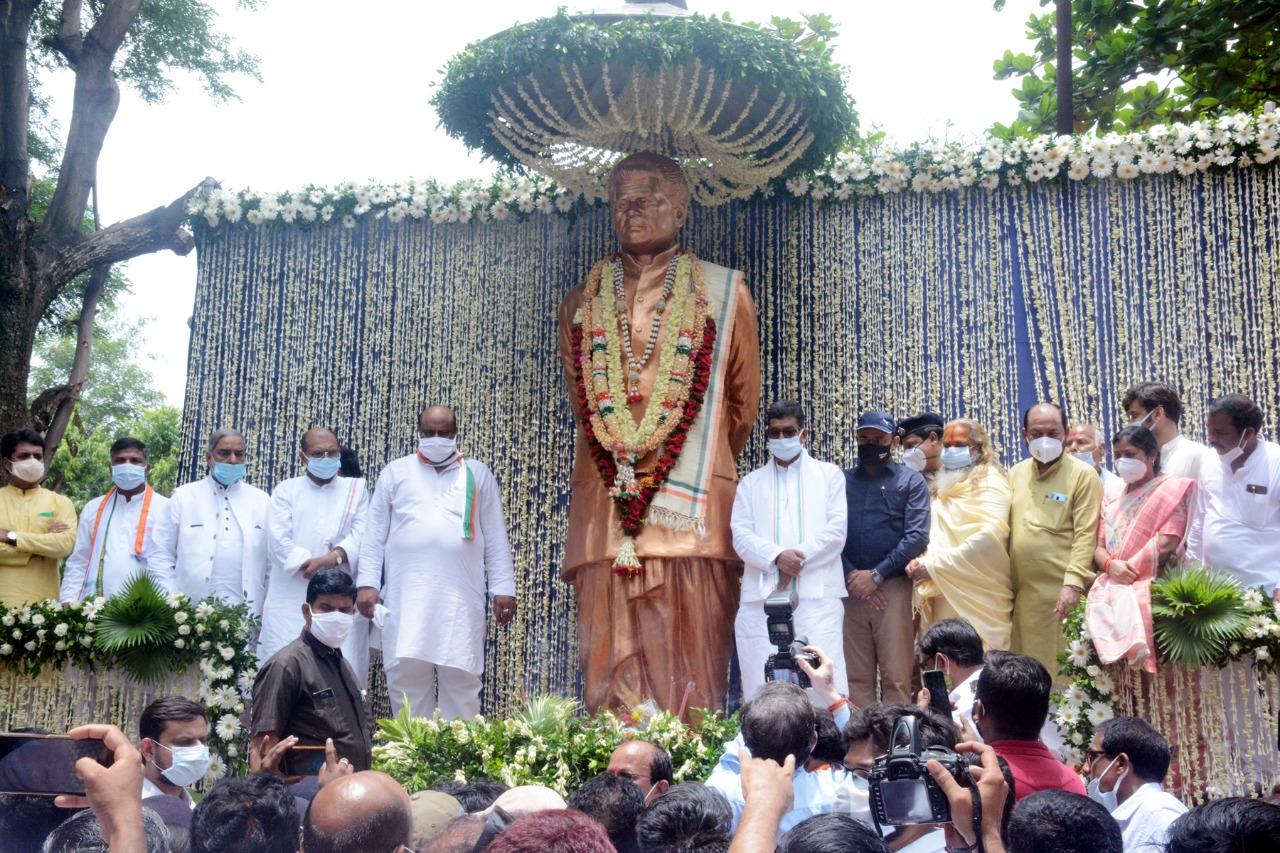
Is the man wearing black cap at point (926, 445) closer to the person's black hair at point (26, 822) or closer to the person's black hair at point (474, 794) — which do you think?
the person's black hair at point (474, 794)

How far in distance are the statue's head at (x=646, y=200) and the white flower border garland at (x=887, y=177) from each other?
31.3 inches

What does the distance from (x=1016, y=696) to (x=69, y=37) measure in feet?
34.4

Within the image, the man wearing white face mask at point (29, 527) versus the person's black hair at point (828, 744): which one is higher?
the man wearing white face mask at point (29, 527)

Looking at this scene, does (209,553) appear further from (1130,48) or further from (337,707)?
(1130,48)

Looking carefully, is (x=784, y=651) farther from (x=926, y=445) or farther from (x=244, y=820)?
(x=926, y=445)

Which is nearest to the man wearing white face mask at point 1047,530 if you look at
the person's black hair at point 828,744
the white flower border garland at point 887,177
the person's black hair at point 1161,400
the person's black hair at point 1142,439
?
the person's black hair at point 1161,400

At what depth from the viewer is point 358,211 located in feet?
33.7

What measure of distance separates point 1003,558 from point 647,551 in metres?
1.98

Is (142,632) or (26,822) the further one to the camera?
(142,632)

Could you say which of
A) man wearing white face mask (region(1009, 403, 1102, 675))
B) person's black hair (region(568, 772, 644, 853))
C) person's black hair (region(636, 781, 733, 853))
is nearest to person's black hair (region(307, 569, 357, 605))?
person's black hair (region(568, 772, 644, 853))

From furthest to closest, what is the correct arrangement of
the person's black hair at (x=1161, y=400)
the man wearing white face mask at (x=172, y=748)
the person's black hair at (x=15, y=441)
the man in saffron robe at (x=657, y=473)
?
the person's black hair at (x=15, y=441) < the man in saffron robe at (x=657, y=473) < the person's black hair at (x=1161, y=400) < the man wearing white face mask at (x=172, y=748)

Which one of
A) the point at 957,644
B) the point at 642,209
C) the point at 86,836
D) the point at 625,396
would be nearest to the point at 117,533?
the point at 625,396

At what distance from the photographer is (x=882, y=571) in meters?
7.56

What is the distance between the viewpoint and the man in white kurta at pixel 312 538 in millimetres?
8328
